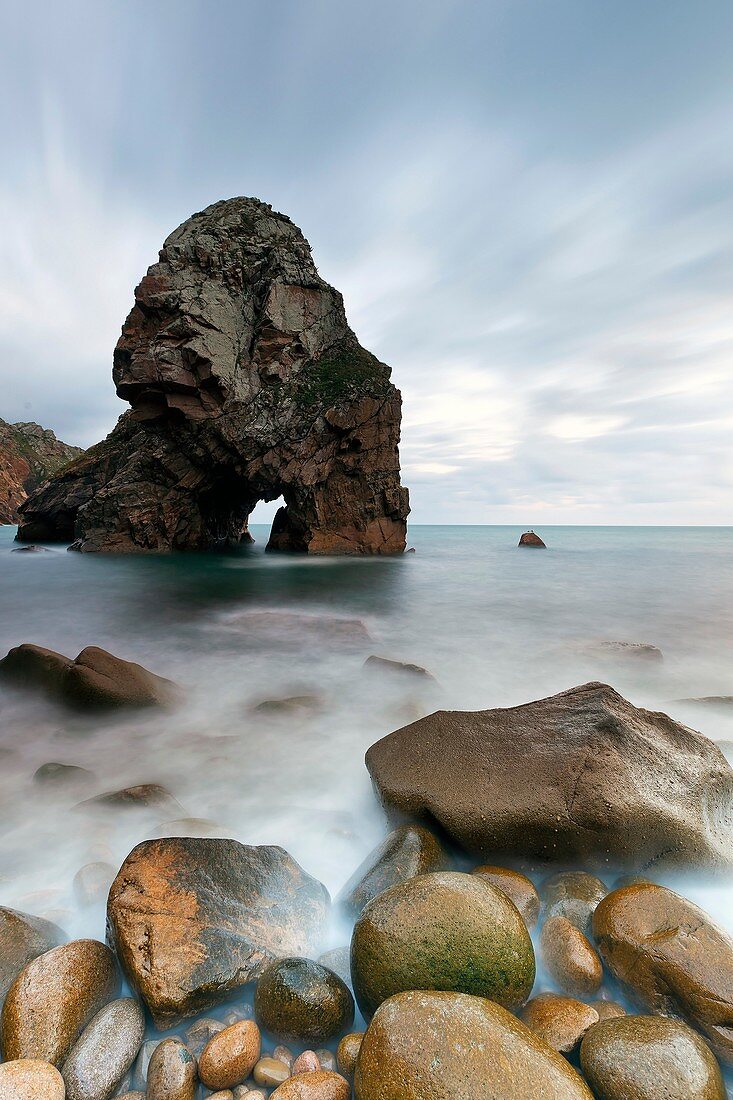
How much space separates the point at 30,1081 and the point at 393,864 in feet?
Answer: 5.92

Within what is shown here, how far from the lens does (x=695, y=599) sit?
15320 mm

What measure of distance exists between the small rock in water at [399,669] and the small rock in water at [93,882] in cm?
472

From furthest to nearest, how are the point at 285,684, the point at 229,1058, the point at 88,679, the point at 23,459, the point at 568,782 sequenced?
the point at 23,459 → the point at 285,684 → the point at 88,679 → the point at 568,782 → the point at 229,1058

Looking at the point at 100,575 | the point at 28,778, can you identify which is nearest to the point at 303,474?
the point at 100,575

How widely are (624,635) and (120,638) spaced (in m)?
11.1

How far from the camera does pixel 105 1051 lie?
5.94 ft

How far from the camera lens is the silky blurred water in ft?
11.4

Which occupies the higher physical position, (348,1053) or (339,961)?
(348,1053)

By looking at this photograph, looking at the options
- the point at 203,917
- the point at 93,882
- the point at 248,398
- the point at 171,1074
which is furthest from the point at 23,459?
the point at 171,1074

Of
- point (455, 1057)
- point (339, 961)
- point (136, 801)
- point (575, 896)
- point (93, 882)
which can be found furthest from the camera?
point (136, 801)

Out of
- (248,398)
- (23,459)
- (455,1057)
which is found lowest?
(455,1057)

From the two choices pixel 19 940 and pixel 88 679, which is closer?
pixel 19 940

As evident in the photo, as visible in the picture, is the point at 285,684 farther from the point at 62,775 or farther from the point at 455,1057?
the point at 455,1057

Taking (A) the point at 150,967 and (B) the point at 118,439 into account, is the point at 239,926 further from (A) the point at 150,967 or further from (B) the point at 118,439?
(B) the point at 118,439
